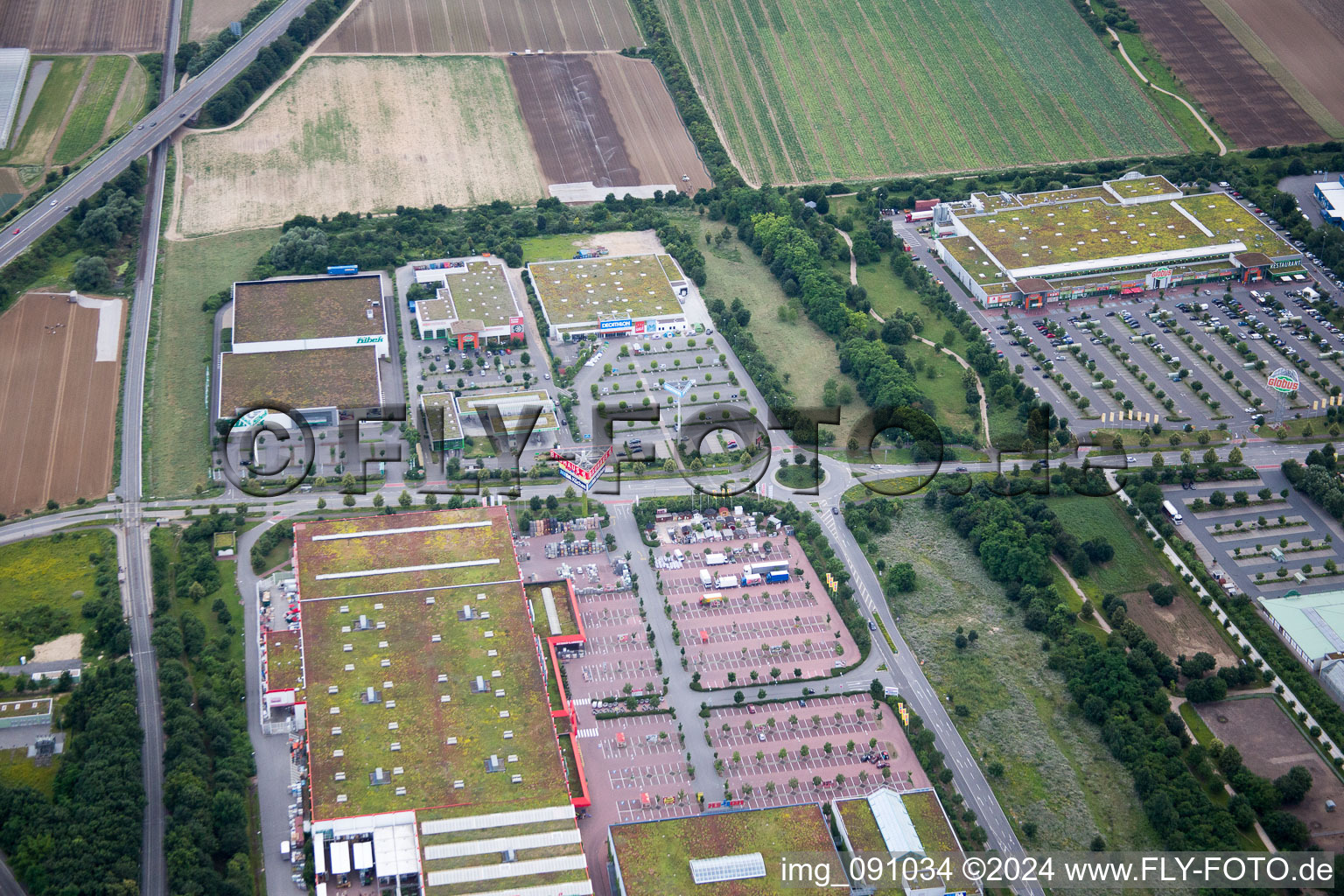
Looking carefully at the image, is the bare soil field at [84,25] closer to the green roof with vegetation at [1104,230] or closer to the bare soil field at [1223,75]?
the green roof with vegetation at [1104,230]

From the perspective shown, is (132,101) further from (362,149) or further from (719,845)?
(719,845)

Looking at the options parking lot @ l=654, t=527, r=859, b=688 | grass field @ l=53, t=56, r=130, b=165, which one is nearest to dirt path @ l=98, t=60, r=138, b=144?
grass field @ l=53, t=56, r=130, b=165

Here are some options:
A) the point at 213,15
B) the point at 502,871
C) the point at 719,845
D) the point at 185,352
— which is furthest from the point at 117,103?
the point at 719,845

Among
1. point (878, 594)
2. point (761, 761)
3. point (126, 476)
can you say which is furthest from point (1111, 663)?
point (126, 476)

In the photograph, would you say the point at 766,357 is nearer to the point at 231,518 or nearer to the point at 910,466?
the point at 910,466

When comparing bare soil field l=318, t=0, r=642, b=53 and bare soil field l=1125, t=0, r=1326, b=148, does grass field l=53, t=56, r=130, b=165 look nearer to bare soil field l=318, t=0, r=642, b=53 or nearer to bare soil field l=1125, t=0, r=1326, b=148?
bare soil field l=318, t=0, r=642, b=53

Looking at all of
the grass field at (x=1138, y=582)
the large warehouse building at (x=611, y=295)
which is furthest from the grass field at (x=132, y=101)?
the grass field at (x=1138, y=582)
